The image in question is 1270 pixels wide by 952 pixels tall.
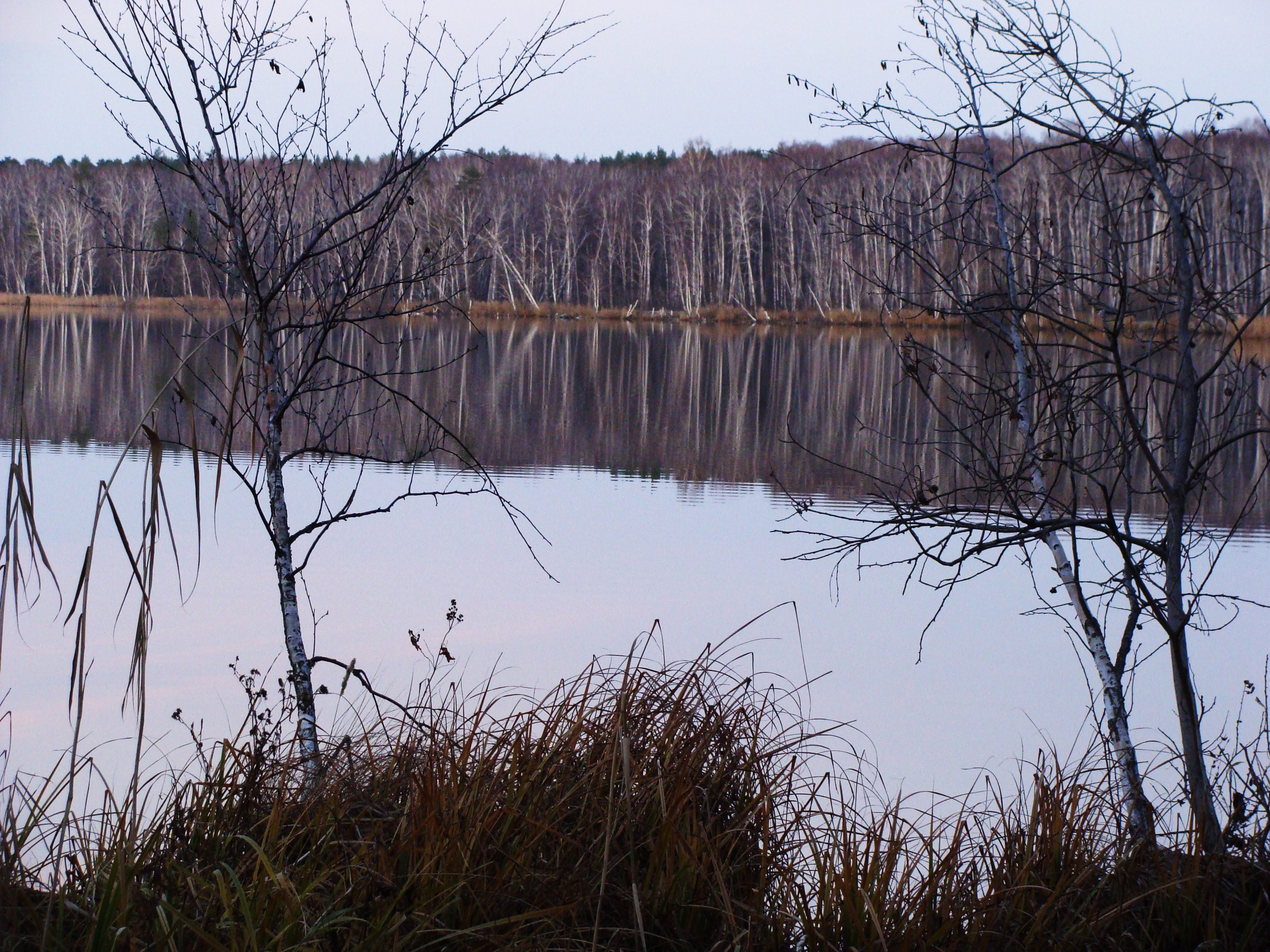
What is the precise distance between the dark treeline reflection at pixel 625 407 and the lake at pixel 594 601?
4.0 inches

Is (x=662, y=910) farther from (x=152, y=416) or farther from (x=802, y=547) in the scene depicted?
(x=802, y=547)

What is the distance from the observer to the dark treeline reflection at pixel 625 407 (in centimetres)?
1175

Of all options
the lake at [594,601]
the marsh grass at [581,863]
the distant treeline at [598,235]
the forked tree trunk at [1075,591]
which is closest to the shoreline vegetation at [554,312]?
the distant treeline at [598,235]

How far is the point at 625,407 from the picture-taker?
16.8 meters

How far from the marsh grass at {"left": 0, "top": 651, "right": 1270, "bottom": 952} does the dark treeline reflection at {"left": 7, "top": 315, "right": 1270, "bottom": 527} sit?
1.43 m

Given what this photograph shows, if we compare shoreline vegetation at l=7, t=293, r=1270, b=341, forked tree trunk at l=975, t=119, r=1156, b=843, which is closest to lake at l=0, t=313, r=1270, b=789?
forked tree trunk at l=975, t=119, r=1156, b=843

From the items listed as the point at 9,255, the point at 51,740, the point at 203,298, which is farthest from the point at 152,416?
the point at 9,255

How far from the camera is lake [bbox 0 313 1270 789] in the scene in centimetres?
530

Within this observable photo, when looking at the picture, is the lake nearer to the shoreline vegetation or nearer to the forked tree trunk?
the forked tree trunk

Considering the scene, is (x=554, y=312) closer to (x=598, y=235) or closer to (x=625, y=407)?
(x=598, y=235)

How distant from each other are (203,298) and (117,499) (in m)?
44.6

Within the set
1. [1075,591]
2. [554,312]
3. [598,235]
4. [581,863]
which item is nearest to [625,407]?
[1075,591]

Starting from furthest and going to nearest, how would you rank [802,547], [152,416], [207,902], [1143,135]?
[802,547]
[1143,135]
[207,902]
[152,416]

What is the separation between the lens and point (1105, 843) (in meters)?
3.21
